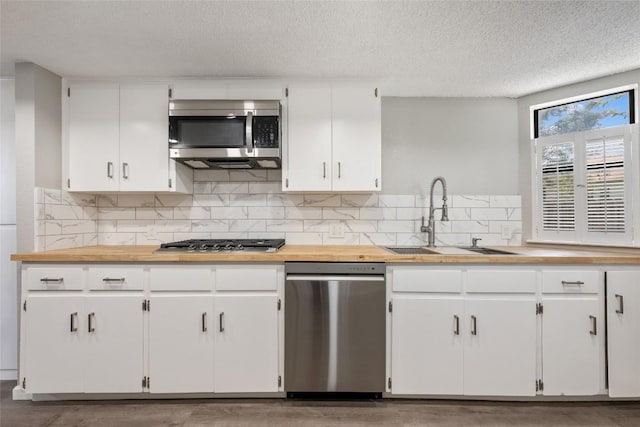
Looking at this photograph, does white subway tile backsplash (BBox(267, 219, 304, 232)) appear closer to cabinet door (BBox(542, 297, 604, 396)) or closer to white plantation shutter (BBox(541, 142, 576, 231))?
cabinet door (BBox(542, 297, 604, 396))

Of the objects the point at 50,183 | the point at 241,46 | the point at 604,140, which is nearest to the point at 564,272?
the point at 604,140

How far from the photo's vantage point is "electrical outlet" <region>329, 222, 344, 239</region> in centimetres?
269

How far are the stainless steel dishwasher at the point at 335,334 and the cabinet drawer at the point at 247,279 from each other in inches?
6.4

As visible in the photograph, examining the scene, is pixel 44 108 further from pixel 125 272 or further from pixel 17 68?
pixel 125 272

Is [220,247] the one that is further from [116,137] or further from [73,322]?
[116,137]

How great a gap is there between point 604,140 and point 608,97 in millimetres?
351

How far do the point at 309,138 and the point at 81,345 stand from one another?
212 centimetres

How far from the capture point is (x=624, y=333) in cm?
195

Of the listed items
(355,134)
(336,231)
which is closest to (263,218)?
(336,231)

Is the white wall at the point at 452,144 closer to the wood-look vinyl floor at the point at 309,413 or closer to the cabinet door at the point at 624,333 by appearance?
the cabinet door at the point at 624,333

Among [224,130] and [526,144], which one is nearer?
[224,130]

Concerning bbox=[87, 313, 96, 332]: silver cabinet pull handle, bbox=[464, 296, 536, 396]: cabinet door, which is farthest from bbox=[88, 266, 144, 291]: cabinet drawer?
bbox=[464, 296, 536, 396]: cabinet door

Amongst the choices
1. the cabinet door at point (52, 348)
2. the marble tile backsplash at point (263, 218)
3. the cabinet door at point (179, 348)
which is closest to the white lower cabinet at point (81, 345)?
the cabinet door at point (52, 348)

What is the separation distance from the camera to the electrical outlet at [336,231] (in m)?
2.69
